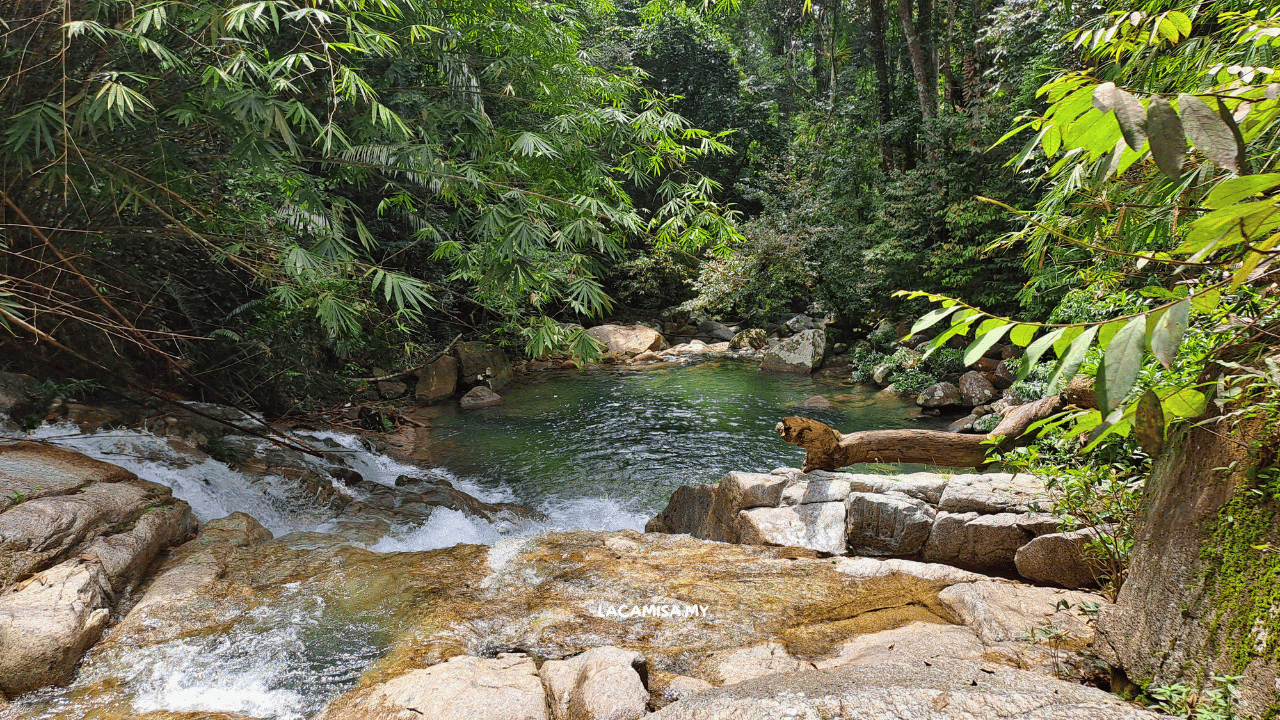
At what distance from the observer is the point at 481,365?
500 inches

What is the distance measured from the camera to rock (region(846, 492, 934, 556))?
164 inches

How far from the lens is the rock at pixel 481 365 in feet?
41.0

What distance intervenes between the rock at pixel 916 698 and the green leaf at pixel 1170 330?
1.30 metres

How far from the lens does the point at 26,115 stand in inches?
145

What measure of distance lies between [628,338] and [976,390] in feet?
29.1

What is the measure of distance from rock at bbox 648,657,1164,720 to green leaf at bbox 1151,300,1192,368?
4.28 ft

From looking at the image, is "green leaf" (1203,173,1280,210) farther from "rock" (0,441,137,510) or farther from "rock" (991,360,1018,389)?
"rock" (991,360,1018,389)

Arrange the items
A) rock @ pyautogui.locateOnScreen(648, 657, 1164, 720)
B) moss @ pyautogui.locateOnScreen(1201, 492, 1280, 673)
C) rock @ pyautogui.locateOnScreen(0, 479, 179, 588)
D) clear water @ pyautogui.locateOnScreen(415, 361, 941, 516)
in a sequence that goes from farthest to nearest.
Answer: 1. clear water @ pyautogui.locateOnScreen(415, 361, 941, 516)
2. rock @ pyautogui.locateOnScreen(0, 479, 179, 588)
3. rock @ pyautogui.locateOnScreen(648, 657, 1164, 720)
4. moss @ pyautogui.locateOnScreen(1201, 492, 1280, 673)

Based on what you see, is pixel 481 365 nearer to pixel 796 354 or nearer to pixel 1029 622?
pixel 796 354

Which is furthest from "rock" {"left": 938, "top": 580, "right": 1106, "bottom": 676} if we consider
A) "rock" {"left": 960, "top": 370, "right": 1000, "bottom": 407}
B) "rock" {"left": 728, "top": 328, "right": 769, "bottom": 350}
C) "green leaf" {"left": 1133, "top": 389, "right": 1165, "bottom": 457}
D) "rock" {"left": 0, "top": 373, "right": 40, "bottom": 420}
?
"rock" {"left": 728, "top": 328, "right": 769, "bottom": 350}

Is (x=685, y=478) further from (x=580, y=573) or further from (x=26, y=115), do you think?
(x=26, y=115)

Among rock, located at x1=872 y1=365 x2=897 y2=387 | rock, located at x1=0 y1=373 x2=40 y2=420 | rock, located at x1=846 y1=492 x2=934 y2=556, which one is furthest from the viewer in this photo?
rock, located at x1=872 y1=365 x2=897 y2=387

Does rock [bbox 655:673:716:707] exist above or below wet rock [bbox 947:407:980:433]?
above

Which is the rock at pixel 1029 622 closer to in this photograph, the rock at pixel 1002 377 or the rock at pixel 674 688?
the rock at pixel 674 688
